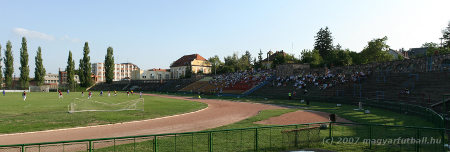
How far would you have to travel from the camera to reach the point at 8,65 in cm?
7638

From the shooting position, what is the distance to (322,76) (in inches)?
1832

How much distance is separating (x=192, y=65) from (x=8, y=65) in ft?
224

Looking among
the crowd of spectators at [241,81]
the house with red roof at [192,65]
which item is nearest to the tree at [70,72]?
the crowd of spectators at [241,81]

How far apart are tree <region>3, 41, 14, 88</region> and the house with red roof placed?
→ 213 ft

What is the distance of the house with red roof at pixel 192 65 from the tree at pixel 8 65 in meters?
64.9

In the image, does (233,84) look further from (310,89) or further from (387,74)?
(387,74)

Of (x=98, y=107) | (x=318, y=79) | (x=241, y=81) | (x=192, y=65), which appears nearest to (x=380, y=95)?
(x=318, y=79)

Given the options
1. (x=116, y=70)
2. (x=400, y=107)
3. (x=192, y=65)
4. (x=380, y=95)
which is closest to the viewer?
(x=400, y=107)

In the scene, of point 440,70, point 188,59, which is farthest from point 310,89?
point 188,59

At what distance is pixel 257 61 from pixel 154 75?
52804 millimetres

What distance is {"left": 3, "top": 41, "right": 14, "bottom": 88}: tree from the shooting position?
75938mm

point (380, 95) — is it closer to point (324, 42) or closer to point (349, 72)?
point (349, 72)

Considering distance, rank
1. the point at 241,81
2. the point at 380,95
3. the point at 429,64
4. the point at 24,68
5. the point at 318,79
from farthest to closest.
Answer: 1. the point at 24,68
2. the point at 241,81
3. the point at 318,79
4. the point at 429,64
5. the point at 380,95

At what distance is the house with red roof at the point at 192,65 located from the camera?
127m
